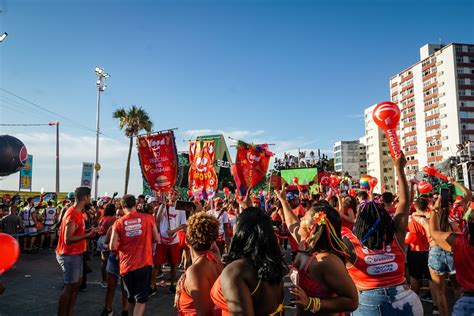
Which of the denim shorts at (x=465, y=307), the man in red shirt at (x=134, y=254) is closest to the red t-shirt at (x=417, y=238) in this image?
the denim shorts at (x=465, y=307)

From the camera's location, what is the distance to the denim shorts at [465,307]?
9.78 ft

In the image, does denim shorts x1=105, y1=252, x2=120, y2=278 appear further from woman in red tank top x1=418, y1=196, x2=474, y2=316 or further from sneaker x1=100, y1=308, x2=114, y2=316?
woman in red tank top x1=418, y1=196, x2=474, y2=316

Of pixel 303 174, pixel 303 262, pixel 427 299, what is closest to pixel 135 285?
pixel 303 262

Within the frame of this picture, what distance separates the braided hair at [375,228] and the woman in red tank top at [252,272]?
1.18 m

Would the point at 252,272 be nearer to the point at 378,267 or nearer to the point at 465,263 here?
the point at 378,267

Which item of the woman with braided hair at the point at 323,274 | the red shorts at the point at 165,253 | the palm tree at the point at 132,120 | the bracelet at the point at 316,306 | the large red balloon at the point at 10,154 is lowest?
the red shorts at the point at 165,253

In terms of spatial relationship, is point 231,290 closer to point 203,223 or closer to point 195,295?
point 195,295

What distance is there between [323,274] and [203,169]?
7.61 metres

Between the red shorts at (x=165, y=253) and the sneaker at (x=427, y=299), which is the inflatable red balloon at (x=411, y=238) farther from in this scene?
the red shorts at (x=165, y=253)

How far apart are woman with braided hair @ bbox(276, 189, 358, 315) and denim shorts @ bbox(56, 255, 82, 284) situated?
4.13 meters

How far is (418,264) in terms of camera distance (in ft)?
21.1

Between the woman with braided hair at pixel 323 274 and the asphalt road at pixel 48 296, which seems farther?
the asphalt road at pixel 48 296

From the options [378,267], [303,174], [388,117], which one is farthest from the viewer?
[303,174]

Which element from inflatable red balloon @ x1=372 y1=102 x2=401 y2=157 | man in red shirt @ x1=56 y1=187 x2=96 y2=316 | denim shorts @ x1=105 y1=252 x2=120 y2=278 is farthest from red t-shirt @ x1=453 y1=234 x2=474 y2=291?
denim shorts @ x1=105 y1=252 x2=120 y2=278
